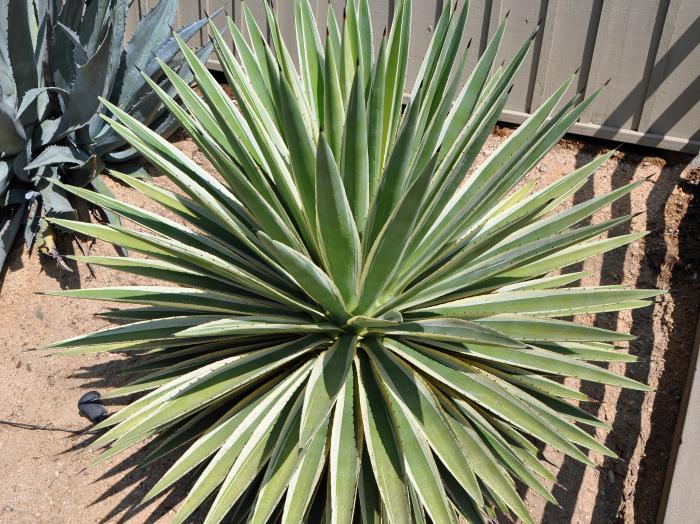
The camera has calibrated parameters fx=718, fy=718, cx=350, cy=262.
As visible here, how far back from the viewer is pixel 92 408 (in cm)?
318

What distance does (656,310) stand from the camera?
10.4 ft

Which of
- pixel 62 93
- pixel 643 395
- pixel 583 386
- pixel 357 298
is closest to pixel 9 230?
pixel 62 93

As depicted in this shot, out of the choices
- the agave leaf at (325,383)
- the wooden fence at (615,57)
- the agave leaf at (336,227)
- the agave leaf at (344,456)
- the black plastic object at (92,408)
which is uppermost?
the wooden fence at (615,57)

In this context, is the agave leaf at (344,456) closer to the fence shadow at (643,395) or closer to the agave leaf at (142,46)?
the fence shadow at (643,395)

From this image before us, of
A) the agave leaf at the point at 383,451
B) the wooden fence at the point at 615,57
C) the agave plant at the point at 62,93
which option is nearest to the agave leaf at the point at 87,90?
the agave plant at the point at 62,93

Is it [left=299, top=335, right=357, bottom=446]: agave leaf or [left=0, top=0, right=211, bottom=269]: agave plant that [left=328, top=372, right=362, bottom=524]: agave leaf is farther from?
[left=0, top=0, right=211, bottom=269]: agave plant

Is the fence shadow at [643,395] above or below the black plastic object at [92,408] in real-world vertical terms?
above

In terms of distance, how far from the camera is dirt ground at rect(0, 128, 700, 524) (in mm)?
2832

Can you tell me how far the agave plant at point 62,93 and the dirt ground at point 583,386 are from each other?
35 cm

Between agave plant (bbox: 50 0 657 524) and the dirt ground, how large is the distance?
1.97 ft

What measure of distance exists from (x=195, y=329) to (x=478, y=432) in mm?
956

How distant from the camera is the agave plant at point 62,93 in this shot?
142 inches

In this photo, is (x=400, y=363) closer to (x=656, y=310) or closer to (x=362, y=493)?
(x=362, y=493)

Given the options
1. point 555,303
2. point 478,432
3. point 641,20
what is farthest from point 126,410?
point 641,20
